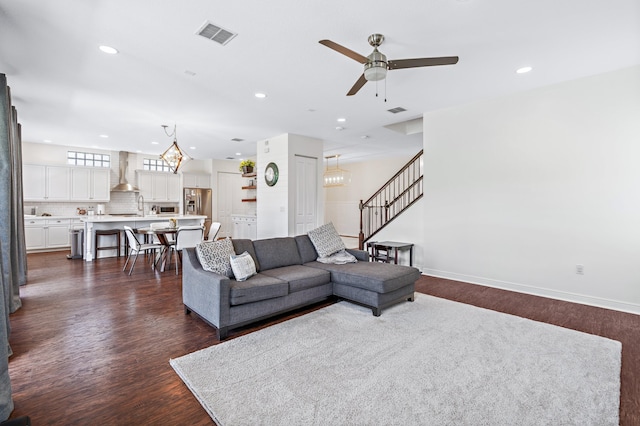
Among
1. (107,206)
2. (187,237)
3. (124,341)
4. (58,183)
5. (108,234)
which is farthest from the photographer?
(107,206)

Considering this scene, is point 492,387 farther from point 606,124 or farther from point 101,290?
point 101,290

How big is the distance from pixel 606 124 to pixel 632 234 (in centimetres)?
139

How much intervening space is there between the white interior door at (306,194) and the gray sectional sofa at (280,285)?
8.82 ft

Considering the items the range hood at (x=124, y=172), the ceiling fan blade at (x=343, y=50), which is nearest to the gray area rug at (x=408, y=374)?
the ceiling fan blade at (x=343, y=50)

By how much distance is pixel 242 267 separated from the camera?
335cm

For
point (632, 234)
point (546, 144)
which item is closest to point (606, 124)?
point (546, 144)

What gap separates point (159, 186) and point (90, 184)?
1832 mm

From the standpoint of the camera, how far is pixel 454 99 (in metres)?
4.75

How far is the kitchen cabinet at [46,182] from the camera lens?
7.73 meters

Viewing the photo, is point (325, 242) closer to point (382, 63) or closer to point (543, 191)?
point (382, 63)

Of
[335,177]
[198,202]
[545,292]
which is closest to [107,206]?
[198,202]

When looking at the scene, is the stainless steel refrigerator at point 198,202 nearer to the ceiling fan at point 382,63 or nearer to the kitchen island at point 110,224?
the kitchen island at point 110,224

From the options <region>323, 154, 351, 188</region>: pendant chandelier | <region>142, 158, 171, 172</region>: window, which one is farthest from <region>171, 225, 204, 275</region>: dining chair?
<region>142, 158, 171, 172</region>: window

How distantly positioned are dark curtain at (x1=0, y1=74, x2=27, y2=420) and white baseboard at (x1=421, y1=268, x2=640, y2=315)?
17.5ft
